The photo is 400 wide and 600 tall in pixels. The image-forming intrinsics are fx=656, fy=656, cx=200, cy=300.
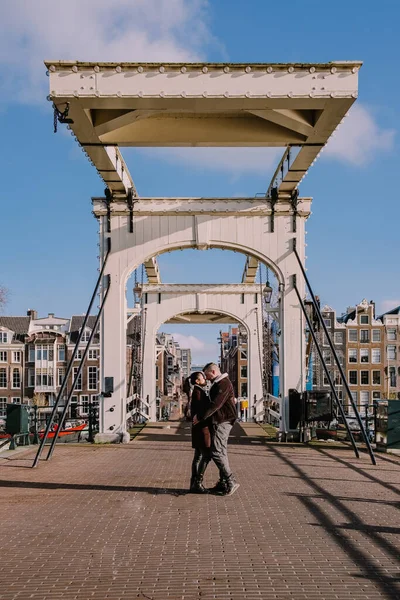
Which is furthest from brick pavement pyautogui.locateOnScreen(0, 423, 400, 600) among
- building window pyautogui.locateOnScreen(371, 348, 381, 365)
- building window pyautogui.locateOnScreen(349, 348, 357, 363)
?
building window pyautogui.locateOnScreen(371, 348, 381, 365)

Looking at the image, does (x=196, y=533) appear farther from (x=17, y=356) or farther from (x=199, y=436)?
(x=17, y=356)

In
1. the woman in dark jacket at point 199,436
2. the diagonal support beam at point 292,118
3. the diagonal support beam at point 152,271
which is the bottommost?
the woman in dark jacket at point 199,436

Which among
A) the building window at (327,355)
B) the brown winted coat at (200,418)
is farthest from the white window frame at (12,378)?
the brown winted coat at (200,418)

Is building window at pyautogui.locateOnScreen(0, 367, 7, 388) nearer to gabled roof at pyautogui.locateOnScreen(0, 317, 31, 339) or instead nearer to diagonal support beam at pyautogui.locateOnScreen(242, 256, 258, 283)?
gabled roof at pyautogui.locateOnScreen(0, 317, 31, 339)

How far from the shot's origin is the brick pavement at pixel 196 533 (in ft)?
15.3

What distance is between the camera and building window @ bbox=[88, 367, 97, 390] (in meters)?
59.6

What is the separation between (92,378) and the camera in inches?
2356

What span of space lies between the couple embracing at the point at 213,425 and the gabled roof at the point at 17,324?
57.9 meters

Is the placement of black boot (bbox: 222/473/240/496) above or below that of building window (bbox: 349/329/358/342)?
below

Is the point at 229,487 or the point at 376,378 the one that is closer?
the point at 229,487

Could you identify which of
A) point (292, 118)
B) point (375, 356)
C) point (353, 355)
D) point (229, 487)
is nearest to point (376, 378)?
point (375, 356)

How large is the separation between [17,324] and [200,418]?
59.4 m

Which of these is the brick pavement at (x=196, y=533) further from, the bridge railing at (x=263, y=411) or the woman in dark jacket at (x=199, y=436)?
the bridge railing at (x=263, y=411)

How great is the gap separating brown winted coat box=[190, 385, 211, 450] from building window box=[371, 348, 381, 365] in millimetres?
54584
